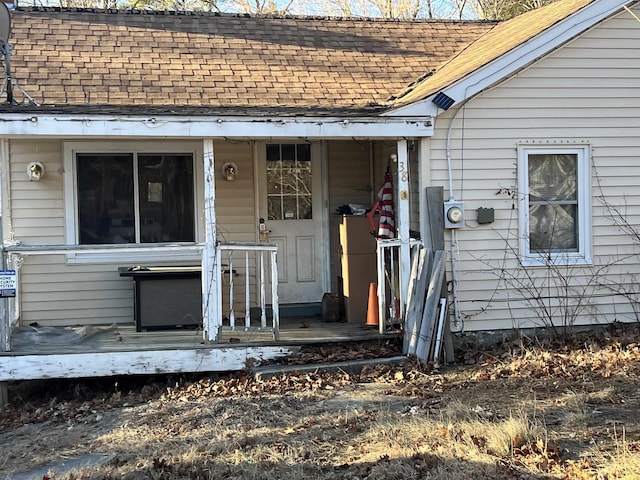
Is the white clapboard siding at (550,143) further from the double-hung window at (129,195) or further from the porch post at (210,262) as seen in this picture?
the double-hung window at (129,195)

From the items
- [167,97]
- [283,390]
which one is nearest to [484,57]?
[167,97]

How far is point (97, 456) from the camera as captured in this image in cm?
524

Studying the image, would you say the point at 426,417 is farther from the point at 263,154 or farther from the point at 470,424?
the point at 263,154

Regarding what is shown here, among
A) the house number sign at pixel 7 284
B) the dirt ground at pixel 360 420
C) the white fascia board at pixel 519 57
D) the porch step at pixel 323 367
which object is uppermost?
the white fascia board at pixel 519 57

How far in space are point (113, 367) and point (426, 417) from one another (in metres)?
3.39

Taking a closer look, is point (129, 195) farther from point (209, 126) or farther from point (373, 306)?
point (373, 306)

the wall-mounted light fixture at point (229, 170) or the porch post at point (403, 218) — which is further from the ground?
the wall-mounted light fixture at point (229, 170)

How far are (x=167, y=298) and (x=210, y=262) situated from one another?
136 centimetres

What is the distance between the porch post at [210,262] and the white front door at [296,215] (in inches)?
89.8

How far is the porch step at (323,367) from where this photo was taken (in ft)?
23.0

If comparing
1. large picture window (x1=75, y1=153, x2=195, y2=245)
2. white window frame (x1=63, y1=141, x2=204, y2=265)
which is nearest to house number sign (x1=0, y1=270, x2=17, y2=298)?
white window frame (x1=63, y1=141, x2=204, y2=265)

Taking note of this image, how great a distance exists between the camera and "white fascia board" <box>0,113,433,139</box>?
6836mm

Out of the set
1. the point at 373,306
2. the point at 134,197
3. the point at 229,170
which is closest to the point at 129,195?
the point at 134,197

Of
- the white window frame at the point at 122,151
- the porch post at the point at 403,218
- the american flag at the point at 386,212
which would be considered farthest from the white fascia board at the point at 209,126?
the white window frame at the point at 122,151
